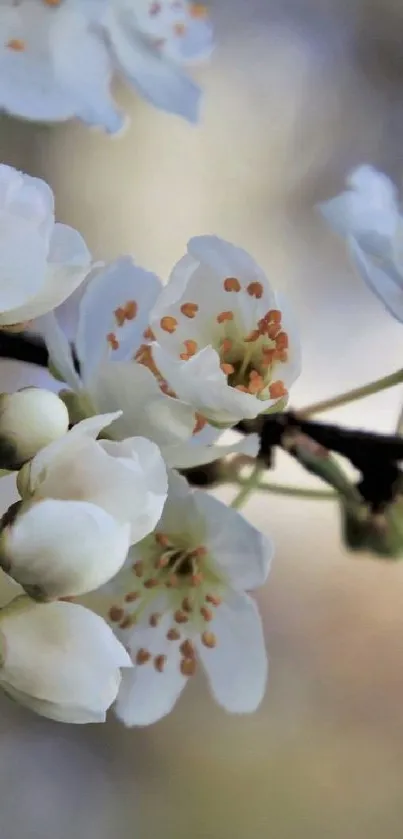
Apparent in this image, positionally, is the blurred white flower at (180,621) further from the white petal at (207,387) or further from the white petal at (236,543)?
the white petal at (207,387)

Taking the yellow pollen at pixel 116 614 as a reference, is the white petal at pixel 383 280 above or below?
above

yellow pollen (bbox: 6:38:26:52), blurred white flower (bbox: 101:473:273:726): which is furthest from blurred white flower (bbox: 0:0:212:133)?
blurred white flower (bbox: 101:473:273:726)

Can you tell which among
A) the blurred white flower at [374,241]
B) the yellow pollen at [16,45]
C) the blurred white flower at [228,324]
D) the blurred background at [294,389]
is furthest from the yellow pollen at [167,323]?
the yellow pollen at [16,45]

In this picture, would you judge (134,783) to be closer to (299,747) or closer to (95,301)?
(299,747)

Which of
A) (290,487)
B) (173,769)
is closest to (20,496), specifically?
(290,487)

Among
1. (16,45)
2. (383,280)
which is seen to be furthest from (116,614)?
(16,45)

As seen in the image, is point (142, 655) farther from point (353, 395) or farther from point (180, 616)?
point (353, 395)
